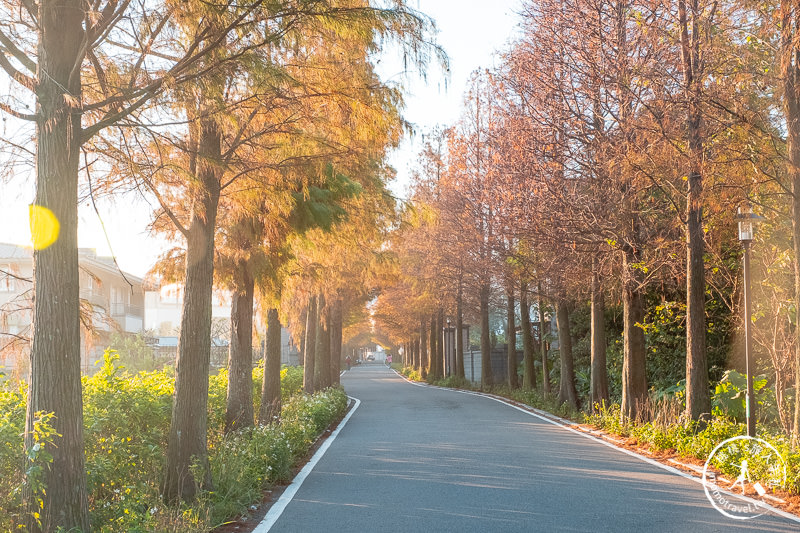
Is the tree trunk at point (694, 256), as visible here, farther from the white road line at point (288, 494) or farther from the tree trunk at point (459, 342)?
the tree trunk at point (459, 342)

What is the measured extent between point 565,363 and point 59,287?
17844mm

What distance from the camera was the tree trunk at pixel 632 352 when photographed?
1565 cm

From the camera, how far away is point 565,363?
22250 millimetres

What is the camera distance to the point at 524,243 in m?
22.5

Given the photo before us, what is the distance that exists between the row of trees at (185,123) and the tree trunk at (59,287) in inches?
0.4

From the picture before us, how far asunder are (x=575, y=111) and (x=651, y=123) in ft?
8.93

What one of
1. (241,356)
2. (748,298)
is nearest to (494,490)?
(748,298)

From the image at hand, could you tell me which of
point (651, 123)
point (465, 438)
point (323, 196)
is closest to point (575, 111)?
point (651, 123)

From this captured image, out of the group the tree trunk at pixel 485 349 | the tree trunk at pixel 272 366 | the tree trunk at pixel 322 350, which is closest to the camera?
the tree trunk at pixel 272 366

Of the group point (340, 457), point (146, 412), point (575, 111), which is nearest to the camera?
point (146, 412)

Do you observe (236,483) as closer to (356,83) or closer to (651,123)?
(356,83)

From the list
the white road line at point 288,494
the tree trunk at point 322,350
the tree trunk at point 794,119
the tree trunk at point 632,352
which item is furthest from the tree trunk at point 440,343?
the tree trunk at point 794,119

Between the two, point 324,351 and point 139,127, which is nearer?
point 139,127

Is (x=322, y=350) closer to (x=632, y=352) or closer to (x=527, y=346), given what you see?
(x=527, y=346)
